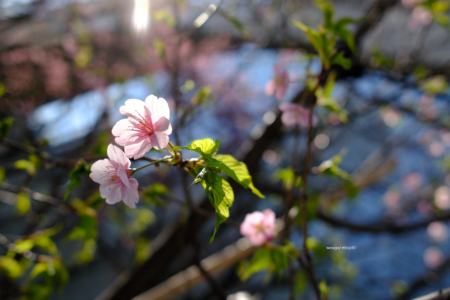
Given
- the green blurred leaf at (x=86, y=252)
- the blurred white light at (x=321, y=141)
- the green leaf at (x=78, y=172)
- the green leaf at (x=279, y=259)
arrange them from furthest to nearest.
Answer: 1. the blurred white light at (x=321, y=141)
2. the green blurred leaf at (x=86, y=252)
3. the green leaf at (x=279, y=259)
4. the green leaf at (x=78, y=172)

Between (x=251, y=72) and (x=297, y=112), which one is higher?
(x=297, y=112)

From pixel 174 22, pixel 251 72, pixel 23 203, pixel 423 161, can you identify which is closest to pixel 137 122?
A: pixel 174 22

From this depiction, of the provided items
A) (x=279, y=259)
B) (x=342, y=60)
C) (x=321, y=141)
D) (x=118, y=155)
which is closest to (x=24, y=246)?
(x=118, y=155)

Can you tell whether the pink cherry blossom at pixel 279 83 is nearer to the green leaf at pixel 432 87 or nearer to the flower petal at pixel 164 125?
the flower petal at pixel 164 125

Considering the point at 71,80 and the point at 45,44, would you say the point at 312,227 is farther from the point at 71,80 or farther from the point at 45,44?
the point at 45,44

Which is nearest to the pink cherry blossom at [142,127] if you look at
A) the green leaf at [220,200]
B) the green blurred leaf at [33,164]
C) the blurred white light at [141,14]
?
the green leaf at [220,200]

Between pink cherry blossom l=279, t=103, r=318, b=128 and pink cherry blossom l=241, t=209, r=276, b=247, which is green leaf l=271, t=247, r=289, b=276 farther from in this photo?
pink cherry blossom l=279, t=103, r=318, b=128

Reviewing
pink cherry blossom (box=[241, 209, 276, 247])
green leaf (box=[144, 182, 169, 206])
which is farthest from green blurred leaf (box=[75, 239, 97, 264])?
pink cherry blossom (box=[241, 209, 276, 247])
